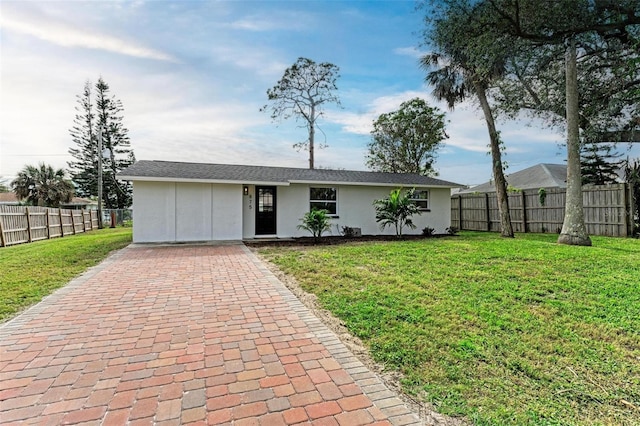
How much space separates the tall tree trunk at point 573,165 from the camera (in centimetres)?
1011

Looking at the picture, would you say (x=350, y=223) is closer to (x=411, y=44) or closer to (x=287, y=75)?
(x=411, y=44)

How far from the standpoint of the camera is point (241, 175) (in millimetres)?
12367

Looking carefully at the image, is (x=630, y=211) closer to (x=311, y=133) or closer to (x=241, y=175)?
(x=241, y=175)

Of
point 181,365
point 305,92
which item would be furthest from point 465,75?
point 181,365

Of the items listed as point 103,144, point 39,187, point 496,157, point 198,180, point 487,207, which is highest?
point 103,144

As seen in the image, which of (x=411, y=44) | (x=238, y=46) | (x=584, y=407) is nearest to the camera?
(x=584, y=407)

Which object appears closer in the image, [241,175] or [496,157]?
[241,175]

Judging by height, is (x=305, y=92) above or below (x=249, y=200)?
above

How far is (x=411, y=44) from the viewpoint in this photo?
12875mm

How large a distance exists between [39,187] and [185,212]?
22.9 m

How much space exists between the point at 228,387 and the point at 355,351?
4.07 feet

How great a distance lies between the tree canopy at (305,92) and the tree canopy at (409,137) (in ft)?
18.2

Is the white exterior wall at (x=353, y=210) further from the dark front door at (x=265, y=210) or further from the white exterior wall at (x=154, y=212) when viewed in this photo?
the white exterior wall at (x=154, y=212)

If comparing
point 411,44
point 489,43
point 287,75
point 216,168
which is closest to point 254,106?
point 287,75
